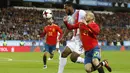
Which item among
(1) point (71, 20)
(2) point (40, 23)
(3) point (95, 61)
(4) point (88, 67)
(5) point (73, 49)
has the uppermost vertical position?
(1) point (71, 20)

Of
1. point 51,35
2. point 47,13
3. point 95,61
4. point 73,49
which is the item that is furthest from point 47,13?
point 95,61

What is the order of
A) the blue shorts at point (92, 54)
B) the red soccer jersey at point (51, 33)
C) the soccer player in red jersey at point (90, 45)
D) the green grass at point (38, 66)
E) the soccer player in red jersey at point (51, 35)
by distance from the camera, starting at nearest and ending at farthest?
the soccer player in red jersey at point (90, 45), the blue shorts at point (92, 54), the green grass at point (38, 66), the soccer player in red jersey at point (51, 35), the red soccer jersey at point (51, 33)

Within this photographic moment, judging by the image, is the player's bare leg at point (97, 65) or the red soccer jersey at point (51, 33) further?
the red soccer jersey at point (51, 33)

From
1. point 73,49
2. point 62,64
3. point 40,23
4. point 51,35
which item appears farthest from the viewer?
point 40,23

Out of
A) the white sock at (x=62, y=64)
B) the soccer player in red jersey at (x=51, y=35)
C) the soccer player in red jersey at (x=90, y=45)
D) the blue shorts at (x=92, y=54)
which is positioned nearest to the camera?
the soccer player in red jersey at (x=90, y=45)

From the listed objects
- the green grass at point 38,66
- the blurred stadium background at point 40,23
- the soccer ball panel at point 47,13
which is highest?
the soccer ball panel at point 47,13

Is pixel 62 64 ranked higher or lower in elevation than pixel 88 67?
lower

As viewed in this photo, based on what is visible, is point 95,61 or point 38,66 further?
point 38,66

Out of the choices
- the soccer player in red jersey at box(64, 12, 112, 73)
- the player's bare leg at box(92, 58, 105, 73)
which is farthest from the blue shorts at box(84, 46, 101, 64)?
the player's bare leg at box(92, 58, 105, 73)

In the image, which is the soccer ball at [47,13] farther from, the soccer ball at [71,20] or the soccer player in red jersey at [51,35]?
the soccer ball at [71,20]

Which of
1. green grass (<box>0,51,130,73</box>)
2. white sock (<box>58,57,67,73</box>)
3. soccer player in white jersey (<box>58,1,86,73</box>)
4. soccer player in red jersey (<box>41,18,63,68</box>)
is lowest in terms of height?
green grass (<box>0,51,130,73</box>)

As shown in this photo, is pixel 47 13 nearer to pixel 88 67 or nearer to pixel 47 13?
pixel 47 13

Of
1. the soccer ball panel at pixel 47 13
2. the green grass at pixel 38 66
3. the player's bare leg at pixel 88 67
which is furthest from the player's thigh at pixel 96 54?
the soccer ball panel at pixel 47 13

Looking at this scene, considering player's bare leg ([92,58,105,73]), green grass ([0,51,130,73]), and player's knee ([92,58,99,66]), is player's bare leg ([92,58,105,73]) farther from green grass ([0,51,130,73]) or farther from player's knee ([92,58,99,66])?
green grass ([0,51,130,73])
